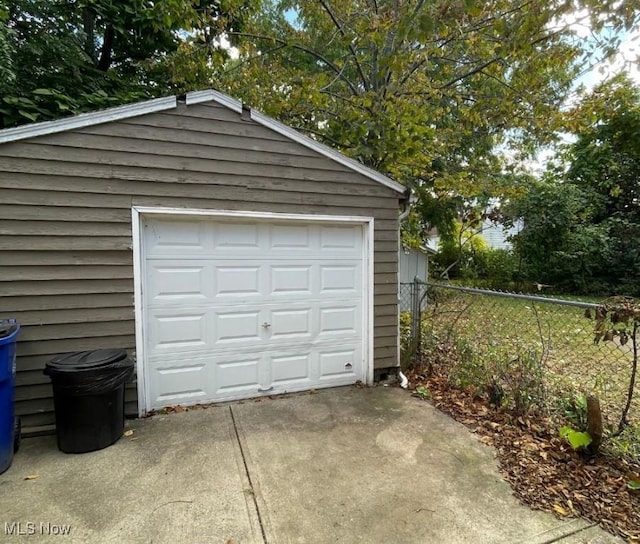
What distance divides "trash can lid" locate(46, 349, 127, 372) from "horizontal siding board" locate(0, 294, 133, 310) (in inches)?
16.7

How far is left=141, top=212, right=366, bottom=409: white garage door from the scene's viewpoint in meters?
3.55

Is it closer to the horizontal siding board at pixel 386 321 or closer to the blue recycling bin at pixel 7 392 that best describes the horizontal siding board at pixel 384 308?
the horizontal siding board at pixel 386 321

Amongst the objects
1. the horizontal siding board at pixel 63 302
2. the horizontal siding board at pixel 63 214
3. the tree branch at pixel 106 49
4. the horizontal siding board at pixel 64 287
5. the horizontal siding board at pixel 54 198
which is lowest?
the horizontal siding board at pixel 63 302

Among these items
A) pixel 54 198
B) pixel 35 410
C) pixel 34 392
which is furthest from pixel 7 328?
pixel 54 198

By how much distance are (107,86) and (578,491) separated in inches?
321

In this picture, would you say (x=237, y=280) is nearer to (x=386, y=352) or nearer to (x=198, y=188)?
(x=198, y=188)

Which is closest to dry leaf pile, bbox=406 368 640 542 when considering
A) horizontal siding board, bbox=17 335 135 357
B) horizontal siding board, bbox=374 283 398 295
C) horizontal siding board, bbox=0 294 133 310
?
horizontal siding board, bbox=374 283 398 295

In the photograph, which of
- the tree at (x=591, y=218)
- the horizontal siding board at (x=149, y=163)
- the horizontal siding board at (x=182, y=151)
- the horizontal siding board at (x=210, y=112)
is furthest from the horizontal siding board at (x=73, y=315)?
the tree at (x=591, y=218)

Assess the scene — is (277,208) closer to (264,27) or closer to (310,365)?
(310,365)

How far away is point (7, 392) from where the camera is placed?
257 centimetres

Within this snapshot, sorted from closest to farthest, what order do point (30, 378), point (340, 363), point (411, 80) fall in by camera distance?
point (30, 378)
point (340, 363)
point (411, 80)

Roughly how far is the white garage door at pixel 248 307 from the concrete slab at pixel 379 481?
0.53 metres

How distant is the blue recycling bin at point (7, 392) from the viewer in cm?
250

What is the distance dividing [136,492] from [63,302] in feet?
5.86
